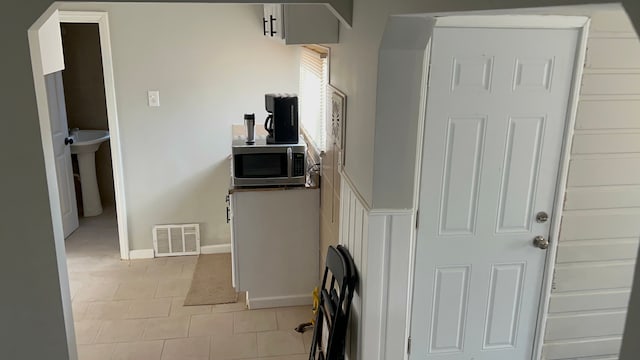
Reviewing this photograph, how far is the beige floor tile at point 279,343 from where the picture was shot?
3.21 m

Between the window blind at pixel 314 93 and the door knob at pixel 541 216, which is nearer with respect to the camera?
the door knob at pixel 541 216

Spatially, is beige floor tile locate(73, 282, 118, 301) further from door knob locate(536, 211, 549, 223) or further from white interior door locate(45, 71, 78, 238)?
door knob locate(536, 211, 549, 223)

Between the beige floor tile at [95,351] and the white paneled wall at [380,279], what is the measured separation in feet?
5.35

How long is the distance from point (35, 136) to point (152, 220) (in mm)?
2682

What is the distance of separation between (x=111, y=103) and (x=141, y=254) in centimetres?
132

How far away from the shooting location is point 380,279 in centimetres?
231

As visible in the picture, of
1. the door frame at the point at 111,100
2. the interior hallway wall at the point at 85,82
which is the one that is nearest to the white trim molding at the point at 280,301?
the door frame at the point at 111,100

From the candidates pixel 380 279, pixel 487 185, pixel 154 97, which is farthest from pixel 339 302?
pixel 154 97

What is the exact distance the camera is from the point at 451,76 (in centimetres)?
239

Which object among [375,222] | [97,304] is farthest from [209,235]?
[375,222]

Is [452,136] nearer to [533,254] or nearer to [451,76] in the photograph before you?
[451,76]

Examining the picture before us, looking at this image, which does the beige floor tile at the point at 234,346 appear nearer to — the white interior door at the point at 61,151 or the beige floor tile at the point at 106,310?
the beige floor tile at the point at 106,310

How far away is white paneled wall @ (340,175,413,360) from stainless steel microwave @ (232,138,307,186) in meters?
1.13

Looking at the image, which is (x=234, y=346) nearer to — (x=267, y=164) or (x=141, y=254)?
(x=267, y=164)
